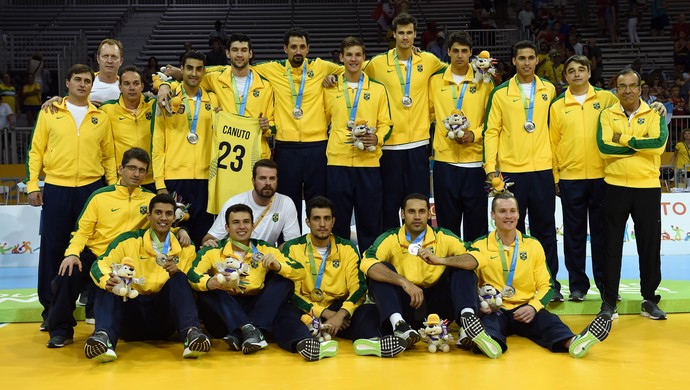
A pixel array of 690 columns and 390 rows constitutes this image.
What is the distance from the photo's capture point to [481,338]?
6.38 meters

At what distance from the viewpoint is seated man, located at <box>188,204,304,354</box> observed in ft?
22.2

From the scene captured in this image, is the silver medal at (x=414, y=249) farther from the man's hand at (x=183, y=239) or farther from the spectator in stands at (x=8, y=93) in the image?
the spectator in stands at (x=8, y=93)

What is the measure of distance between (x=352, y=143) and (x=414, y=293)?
1.63 metres

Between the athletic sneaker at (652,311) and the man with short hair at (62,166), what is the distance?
5.03 meters

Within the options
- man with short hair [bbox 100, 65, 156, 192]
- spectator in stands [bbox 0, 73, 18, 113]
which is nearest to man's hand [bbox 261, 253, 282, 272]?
man with short hair [bbox 100, 65, 156, 192]

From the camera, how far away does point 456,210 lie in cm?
806

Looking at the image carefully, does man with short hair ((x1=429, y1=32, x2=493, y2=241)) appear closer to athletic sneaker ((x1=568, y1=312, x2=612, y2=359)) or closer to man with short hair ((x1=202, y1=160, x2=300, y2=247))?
man with short hair ((x1=202, y1=160, x2=300, y2=247))

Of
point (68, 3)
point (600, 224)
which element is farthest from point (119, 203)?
point (68, 3)

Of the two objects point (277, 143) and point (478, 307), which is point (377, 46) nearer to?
point (277, 143)

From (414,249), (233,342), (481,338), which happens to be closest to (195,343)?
(233,342)

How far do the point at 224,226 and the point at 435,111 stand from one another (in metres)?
2.24

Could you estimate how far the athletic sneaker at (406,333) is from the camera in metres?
6.48

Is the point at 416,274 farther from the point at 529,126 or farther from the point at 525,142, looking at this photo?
the point at 529,126

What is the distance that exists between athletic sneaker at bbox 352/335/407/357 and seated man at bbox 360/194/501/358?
12 centimetres
